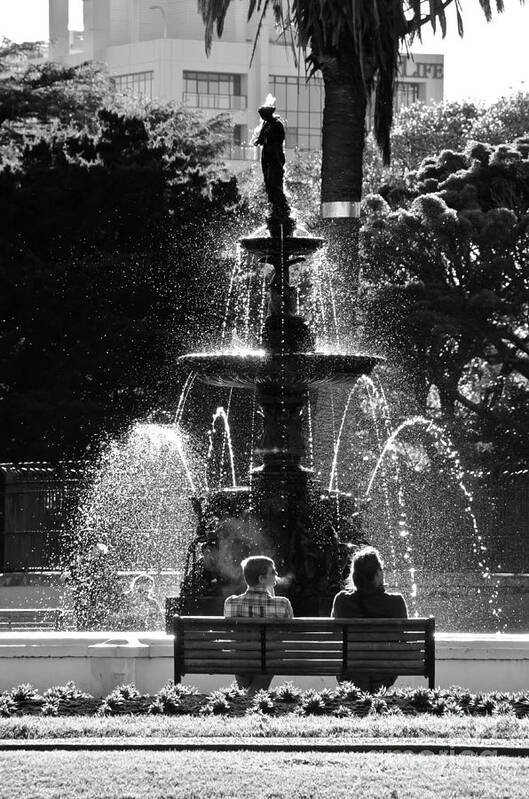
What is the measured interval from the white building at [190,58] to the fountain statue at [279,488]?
91984mm

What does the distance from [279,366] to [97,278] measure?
53.9 feet

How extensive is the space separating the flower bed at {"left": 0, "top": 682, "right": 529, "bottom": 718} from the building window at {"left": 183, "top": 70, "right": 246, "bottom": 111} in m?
102

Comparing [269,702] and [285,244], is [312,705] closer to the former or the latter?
[269,702]

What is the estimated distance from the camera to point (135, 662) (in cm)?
1012

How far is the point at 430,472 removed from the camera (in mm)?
26984

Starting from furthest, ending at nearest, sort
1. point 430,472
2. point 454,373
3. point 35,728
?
point 454,373
point 430,472
point 35,728

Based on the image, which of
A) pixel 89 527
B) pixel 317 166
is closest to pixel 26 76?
pixel 317 166

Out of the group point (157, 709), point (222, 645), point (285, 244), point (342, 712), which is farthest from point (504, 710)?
point (285, 244)

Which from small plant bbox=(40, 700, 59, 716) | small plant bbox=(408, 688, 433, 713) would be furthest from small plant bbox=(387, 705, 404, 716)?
small plant bbox=(40, 700, 59, 716)

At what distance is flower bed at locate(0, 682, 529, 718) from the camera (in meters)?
8.99

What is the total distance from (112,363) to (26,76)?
12323 mm

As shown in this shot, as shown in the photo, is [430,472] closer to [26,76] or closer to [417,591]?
[417,591]

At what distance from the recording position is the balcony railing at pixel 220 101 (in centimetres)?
11081

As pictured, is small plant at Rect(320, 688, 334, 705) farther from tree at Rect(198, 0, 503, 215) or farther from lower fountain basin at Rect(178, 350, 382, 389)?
tree at Rect(198, 0, 503, 215)
